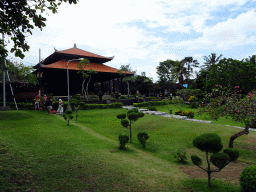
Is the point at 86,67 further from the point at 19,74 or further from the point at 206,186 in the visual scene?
the point at 206,186

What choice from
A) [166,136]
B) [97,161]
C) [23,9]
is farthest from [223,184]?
[23,9]

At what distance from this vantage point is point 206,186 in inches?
168

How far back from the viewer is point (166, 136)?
32.8 feet

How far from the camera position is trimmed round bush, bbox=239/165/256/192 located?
3.39 metres

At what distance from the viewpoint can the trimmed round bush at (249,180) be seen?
11.1ft

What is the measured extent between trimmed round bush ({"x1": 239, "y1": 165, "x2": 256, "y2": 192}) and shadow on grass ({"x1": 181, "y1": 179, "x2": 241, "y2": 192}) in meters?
0.44

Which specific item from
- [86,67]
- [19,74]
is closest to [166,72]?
[86,67]

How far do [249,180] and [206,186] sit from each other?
1.08 meters

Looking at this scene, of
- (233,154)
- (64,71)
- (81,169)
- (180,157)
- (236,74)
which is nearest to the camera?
(233,154)

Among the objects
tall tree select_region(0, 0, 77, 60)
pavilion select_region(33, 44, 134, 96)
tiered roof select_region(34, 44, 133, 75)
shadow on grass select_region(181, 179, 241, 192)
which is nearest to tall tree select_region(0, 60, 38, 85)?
pavilion select_region(33, 44, 134, 96)

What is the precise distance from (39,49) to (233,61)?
30349 mm

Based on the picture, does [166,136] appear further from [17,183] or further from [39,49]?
[39,49]

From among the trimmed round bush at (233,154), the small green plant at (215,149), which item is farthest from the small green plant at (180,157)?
the trimmed round bush at (233,154)

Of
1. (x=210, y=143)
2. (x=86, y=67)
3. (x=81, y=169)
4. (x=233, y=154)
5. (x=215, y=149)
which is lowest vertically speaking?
(x=81, y=169)
